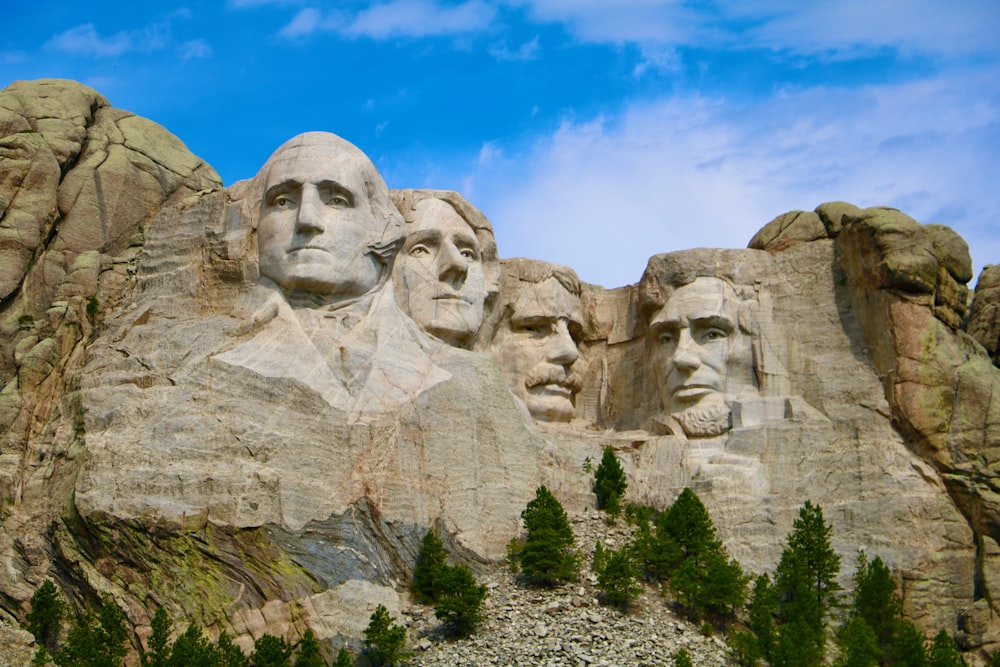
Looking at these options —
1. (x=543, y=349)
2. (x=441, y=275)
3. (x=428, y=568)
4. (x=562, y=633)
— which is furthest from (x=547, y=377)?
(x=562, y=633)

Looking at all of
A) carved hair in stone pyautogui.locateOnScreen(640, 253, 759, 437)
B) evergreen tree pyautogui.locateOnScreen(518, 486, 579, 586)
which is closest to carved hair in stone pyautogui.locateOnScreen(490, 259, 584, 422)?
carved hair in stone pyautogui.locateOnScreen(640, 253, 759, 437)

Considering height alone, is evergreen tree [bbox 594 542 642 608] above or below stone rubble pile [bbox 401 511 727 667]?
above

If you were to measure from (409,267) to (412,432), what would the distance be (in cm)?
366

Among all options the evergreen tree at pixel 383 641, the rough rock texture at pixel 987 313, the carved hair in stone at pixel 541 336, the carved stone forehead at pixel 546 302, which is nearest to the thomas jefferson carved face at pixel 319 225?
the carved hair in stone at pixel 541 336

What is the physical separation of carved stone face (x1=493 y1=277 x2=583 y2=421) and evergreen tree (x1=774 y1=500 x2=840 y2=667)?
182 inches

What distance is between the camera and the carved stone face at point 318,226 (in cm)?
2852

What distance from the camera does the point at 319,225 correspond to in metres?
28.5

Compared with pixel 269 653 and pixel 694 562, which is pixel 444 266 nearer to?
pixel 694 562

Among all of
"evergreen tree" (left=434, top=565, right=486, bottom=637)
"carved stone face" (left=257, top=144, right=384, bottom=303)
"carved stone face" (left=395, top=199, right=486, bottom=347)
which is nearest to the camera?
"evergreen tree" (left=434, top=565, right=486, bottom=637)

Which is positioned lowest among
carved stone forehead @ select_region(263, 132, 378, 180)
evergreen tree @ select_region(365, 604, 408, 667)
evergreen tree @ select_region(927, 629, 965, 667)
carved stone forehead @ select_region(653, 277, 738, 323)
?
evergreen tree @ select_region(365, 604, 408, 667)

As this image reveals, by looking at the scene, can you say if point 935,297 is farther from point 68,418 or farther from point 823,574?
point 68,418

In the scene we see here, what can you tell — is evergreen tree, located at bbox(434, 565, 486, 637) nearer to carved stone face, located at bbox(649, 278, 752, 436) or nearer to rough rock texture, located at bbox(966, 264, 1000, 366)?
carved stone face, located at bbox(649, 278, 752, 436)

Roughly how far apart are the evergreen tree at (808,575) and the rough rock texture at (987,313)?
5403mm

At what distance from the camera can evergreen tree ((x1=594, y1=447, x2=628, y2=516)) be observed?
29797 millimetres
